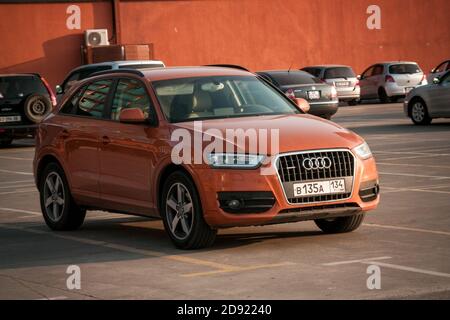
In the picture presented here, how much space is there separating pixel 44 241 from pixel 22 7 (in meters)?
31.9

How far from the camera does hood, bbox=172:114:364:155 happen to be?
36.3ft

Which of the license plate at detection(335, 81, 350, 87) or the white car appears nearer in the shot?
the white car

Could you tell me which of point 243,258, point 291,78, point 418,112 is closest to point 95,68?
point 291,78

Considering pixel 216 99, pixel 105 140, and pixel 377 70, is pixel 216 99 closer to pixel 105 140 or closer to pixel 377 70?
pixel 105 140

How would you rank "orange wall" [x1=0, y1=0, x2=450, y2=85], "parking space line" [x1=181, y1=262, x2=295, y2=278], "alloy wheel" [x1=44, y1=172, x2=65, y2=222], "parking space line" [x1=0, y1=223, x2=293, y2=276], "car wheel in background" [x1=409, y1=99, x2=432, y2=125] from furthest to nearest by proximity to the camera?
"orange wall" [x1=0, y1=0, x2=450, y2=85] < "car wheel in background" [x1=409, y1=99, x2=432, y2=125] < "alloy wheel" [x1=44, y1=172, x2=65, y2=222] < "parking space line" [x1=0, y1=223, x2=293, y2=276] < "parking space line" [x1=181, y1=262, x2=295, y2=278]

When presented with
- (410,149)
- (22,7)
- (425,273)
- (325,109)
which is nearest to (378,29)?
(22,7)

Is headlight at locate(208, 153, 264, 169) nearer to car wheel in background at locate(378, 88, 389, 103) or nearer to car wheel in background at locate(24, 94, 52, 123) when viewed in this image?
car wheel in background at locate(24, 94, 52, 123)

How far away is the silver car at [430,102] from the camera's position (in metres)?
29.1

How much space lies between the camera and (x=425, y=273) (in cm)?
948

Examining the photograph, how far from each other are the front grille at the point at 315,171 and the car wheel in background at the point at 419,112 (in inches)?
733

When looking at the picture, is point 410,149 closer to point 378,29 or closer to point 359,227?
point 359,227

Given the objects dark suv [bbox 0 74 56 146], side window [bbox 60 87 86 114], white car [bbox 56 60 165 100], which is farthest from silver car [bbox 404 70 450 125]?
side window [bbox 60 87 86 114]

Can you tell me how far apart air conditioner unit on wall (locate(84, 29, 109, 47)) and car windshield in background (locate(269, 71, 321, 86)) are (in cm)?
1174

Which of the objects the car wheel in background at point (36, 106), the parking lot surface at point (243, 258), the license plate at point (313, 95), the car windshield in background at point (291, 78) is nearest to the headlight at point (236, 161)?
the parking lot surface at point (243, 258)
